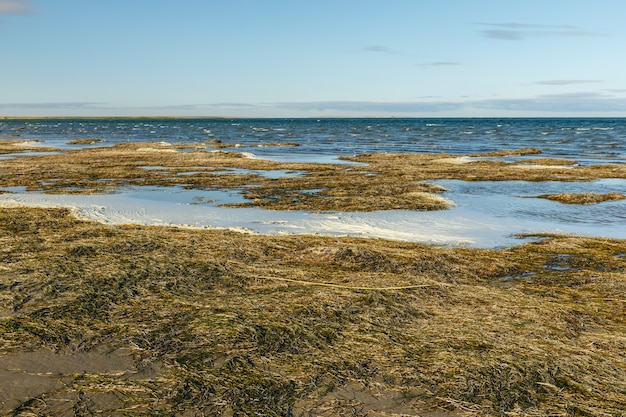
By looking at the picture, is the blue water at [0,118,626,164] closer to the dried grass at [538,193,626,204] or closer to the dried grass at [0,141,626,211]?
the dried grass at [0,141,626,211]

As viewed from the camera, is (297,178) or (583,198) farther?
(297,178)

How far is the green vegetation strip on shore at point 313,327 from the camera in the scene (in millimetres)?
5750

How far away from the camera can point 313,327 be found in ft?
25.0

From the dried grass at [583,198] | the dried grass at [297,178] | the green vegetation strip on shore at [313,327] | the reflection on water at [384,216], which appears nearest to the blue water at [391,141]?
the dried grass at [297,178]

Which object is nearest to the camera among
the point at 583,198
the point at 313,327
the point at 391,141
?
the point at 313,327

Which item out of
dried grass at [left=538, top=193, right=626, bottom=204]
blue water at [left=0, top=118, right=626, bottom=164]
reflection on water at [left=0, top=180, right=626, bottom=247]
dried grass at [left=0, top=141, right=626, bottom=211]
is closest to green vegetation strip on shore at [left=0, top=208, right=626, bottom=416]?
reflection on water at [left=0, top=180, right=626, bottom=247]

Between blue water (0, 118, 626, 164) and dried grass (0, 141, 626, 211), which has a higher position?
blue water (0, 118, 626, 164)

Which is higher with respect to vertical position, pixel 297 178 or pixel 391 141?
pixel 391 141

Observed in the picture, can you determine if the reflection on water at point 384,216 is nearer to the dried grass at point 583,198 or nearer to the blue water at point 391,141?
the dried grass at point 583,198

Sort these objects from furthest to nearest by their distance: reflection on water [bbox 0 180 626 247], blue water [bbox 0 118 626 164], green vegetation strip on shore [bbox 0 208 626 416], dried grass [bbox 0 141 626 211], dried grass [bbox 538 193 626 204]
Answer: blue water [bbox 0 118 626 164]
dried grass [bbox 538 193 626 204]
dried grass [bbox 0 141 626 211]
reflection on water [bbox 0 180 626 247]
green vegetation strip on shore [bbox 0 208 626 416]

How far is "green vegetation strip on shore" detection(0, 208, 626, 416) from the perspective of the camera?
5.75m

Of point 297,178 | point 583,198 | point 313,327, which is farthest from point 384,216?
point 297,178

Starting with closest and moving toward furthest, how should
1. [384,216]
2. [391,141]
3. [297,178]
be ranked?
1. [384,216]
2. [297,178]
3. [391,141]

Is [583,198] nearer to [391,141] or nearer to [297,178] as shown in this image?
[297,178]
